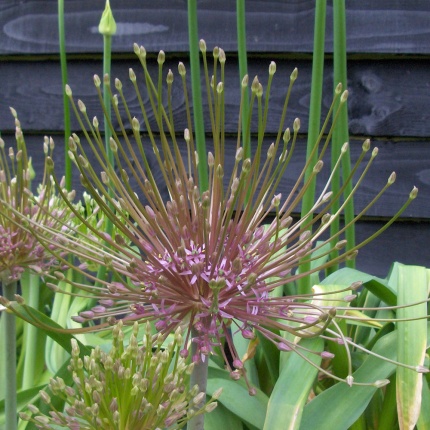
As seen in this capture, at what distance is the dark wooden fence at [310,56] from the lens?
1545 mm

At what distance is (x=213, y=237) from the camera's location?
0.56m

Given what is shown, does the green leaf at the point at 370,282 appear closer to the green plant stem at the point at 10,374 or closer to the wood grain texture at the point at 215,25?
the green plant stem at the point at 10,374

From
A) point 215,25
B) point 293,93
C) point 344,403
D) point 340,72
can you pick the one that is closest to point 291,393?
point 344,403

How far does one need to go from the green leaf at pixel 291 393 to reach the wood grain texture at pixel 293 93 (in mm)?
973

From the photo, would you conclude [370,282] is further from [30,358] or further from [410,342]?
[30,358]

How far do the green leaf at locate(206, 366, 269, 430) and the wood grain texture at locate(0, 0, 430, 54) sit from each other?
1.05 metres

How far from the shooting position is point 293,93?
161 cm

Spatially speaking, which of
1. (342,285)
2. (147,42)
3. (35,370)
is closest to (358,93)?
(147,42)

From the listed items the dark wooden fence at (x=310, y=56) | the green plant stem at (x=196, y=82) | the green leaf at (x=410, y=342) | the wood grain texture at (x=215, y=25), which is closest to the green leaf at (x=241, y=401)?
the green leaf at (x=410, y=342)

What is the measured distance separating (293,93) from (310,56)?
0.34ft

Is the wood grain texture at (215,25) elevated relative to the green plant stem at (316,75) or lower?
elevated

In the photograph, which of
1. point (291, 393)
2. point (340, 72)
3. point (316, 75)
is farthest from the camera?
point (340, 72)

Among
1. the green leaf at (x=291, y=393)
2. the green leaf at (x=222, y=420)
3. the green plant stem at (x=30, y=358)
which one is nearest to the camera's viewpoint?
the green leaf at (x=291, y=393)

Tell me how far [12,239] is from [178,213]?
0.90 feet
